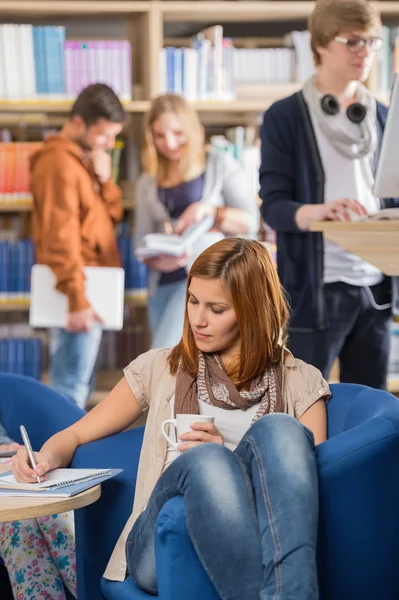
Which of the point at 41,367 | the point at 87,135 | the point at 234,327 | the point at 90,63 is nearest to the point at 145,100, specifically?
the point at 90,63

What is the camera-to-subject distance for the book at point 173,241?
4.07 metres

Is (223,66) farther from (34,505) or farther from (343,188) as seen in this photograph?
(34,505)

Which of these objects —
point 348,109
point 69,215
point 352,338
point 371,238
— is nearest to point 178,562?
point 371,238

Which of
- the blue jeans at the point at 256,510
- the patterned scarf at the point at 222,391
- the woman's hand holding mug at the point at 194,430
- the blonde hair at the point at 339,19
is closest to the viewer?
the blue jeans at the point at 256,510

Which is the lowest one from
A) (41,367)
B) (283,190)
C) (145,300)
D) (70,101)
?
(41,367)

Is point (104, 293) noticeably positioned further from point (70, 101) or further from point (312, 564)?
point (312, 564)

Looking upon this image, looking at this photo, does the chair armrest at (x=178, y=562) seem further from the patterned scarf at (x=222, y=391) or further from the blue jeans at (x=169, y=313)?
the blue jeans at (x=169, y=313)

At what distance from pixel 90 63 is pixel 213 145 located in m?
0.71

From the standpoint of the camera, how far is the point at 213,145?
494 centimetres

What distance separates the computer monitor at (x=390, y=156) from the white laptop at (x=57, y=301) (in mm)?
2072

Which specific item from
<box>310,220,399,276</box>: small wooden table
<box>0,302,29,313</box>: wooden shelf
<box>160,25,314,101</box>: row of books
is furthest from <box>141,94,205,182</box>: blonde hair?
<box>310,220,399,276</box>: small wooden table

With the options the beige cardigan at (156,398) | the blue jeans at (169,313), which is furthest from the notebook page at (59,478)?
the blue jeans at (169,313)

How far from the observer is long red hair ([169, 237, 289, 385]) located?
212 centimetres

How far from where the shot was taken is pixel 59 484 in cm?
196
